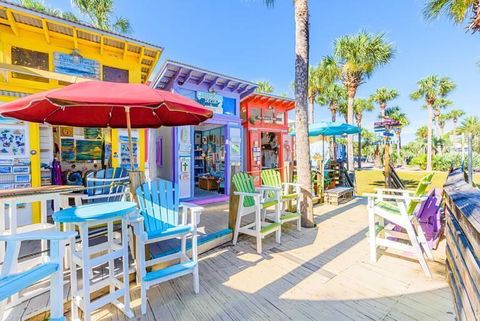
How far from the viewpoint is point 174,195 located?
101 inches

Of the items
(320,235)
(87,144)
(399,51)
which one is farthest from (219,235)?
(399,51)

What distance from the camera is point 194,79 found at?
6375 millimetres

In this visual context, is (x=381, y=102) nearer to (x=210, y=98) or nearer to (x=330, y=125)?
(x=330, y=125)

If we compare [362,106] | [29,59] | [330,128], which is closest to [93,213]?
[29,59]

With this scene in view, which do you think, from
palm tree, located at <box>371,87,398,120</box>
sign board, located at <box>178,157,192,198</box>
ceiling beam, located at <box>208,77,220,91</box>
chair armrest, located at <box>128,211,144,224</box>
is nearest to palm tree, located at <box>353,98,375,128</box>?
palm tree, located at <box>371,87,398,120</box>

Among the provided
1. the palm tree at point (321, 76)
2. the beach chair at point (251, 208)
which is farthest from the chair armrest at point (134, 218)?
the palm tree at point (321, 76)

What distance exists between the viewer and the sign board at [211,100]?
650cm

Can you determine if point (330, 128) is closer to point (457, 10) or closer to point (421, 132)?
point (457, 10)

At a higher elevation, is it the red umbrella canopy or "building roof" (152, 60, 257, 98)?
"building roof" (152, 60, 257, 98)

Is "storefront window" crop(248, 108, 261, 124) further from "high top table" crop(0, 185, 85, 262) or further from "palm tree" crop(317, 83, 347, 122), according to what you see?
"palm tree" crop(317, 83, 347, 122)

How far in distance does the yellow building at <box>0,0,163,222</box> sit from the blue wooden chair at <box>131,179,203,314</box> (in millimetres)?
3120

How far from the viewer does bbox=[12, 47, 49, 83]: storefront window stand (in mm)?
4336

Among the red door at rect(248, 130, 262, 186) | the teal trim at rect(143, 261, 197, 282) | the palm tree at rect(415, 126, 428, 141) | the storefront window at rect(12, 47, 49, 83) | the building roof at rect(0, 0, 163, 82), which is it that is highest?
the palm tree at rect(415, 126, 428, 141)

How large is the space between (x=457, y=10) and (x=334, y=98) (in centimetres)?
1287
